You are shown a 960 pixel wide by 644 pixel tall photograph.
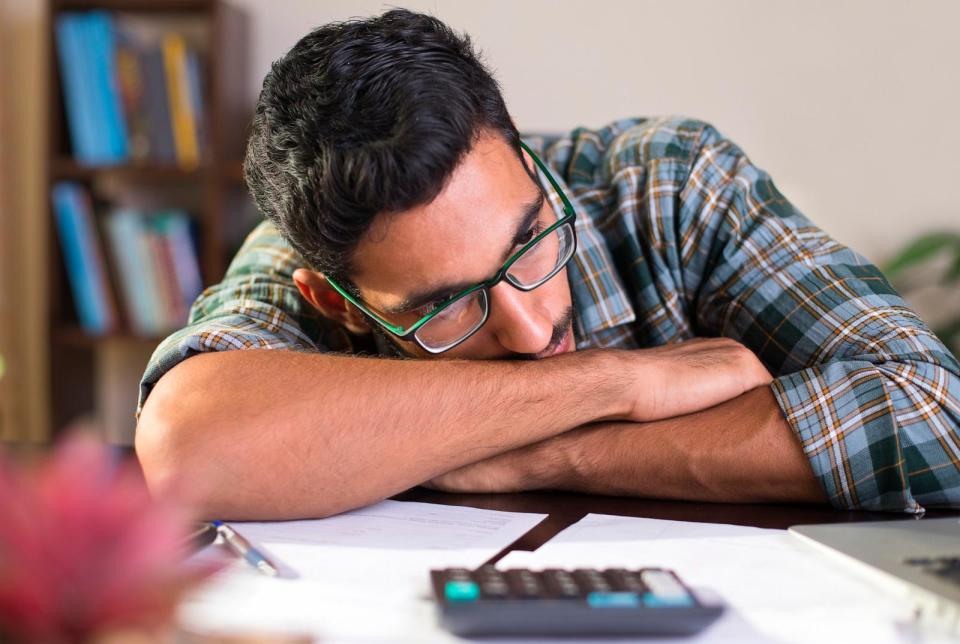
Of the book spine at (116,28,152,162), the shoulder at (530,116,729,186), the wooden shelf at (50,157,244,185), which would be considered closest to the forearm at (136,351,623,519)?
the shoulder at (530,116,729,186)

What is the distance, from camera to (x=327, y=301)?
1.23m

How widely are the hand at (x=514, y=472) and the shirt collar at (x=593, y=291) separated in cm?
34

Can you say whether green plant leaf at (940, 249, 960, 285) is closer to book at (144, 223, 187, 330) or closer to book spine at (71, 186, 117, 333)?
book at (144, 223, 187, 330)

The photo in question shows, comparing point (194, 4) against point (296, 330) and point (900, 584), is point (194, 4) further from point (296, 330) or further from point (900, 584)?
point (900, 584)

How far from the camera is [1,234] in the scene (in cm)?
281

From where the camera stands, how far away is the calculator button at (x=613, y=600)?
0.55 m

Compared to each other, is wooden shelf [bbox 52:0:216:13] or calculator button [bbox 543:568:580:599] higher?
wooden shelf [bbox 52:0:216:13]

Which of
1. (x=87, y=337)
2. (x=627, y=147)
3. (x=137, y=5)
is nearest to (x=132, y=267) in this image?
(x=87, y=337)

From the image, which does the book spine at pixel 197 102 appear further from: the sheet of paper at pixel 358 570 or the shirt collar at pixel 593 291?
the sheet of paper at pixel 358 570

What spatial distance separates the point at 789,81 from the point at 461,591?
6.49ft

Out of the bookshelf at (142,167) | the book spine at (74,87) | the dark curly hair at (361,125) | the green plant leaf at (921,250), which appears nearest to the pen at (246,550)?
the dark curly hair at (361,125)

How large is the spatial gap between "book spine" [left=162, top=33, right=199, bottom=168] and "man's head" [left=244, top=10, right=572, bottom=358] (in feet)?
4.87

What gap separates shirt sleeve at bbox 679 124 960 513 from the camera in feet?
3.02

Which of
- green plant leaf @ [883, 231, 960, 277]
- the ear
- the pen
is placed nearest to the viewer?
the pen
